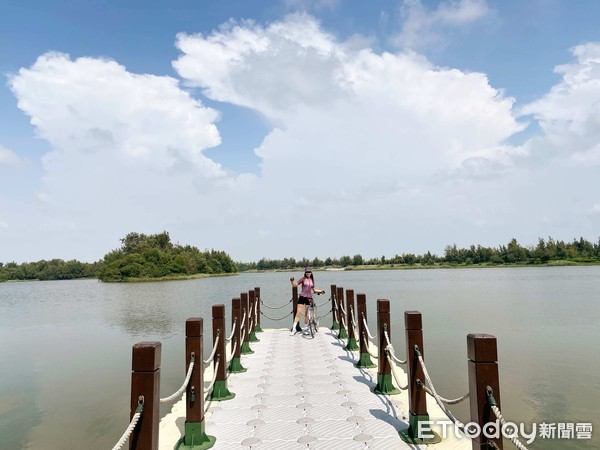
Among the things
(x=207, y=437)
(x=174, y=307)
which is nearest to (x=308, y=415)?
(x=207, y=437)

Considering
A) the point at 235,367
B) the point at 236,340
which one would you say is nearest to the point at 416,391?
the point at 236,340

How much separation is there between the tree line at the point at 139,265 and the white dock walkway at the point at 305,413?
8149cm

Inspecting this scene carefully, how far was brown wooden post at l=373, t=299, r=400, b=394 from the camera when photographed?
6.60 meters

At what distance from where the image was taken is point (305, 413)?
607 centimetres

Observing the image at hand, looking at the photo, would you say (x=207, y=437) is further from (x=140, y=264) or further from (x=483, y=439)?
(x=140, y=264)

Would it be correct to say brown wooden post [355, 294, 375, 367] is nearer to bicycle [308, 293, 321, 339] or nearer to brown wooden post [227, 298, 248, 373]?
brown wooden post [227, 298, 248, 373]

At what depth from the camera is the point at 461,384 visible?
9.96 metres

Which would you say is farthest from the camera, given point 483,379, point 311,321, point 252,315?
point 252,315

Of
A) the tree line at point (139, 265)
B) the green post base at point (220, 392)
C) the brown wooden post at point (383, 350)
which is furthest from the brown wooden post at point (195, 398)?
the tree line at point (139, 265)

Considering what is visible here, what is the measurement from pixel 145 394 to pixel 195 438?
6.51 ft

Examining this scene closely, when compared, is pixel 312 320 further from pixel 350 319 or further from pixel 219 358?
pixel 219 358

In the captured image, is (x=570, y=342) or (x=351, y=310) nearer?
(x=351, y=310)

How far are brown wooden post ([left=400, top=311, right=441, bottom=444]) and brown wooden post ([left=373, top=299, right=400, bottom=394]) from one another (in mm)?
1322

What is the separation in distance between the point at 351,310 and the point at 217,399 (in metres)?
4.62
